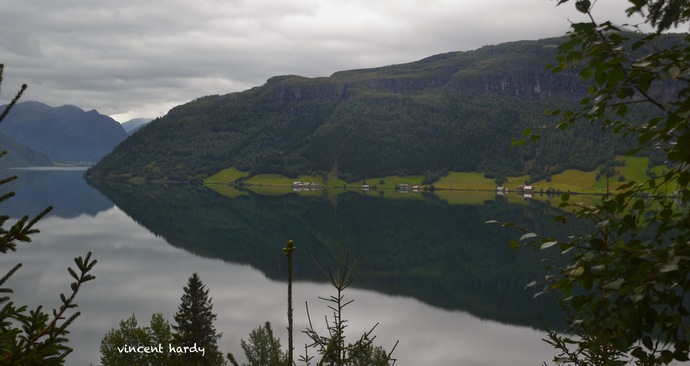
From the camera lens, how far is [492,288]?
95.6m

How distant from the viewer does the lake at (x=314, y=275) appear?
68.1 m

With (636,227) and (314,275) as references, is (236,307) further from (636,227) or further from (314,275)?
(636,227)

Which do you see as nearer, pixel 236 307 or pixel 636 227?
pixel 636 227

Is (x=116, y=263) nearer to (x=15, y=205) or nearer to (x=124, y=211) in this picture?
(x=124, y=211)

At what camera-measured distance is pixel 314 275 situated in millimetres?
106312

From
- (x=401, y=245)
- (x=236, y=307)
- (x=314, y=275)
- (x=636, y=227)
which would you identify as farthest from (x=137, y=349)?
(x=401, y=245)

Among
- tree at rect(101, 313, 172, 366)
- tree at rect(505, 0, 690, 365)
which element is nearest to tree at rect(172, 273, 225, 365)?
tree at rect(101, 313, 172, 366)

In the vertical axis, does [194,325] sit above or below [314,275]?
above

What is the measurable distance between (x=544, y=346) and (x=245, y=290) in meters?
48.5

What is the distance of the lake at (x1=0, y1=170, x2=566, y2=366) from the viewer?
68.1m

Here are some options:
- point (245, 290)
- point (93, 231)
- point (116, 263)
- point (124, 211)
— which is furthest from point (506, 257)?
point (124, 211)

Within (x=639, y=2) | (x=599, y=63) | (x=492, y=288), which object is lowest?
(x=492, y=288)

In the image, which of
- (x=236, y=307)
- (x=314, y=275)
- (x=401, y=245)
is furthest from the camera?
(x=401, y=245)

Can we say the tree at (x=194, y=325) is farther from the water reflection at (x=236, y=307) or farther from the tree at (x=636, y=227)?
the tree at (x=636, y=227)
